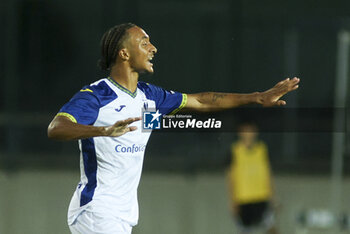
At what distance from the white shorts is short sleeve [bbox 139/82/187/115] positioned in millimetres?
647

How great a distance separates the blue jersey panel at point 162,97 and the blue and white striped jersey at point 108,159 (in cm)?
16

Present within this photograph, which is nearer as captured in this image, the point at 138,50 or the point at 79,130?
the point at 79,130

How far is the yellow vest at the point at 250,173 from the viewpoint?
4961mm

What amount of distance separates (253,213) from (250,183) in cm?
22

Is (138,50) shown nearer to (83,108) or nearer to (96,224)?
(83,108)

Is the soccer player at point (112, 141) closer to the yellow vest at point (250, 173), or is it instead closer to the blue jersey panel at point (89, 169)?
the blue jersey panel at point (89, 169)

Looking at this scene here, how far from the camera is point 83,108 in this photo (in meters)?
3.04

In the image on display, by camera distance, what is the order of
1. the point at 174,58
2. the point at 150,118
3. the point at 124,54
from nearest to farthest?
the point at 124,54, the point at 150,118, the point at 174,58

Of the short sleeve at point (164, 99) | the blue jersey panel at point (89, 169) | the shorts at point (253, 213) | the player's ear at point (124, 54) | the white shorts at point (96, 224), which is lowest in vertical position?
the shorts at point (253, 213)

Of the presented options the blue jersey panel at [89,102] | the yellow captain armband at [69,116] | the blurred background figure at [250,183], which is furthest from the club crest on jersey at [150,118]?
the blurred background figure at [250,183]

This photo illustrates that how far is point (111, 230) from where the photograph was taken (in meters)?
3.11

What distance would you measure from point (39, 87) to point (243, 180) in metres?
1.59

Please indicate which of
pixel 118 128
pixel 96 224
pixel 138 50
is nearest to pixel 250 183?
pixel 138 50

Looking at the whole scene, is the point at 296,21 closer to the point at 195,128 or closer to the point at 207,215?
the point at 195,128
